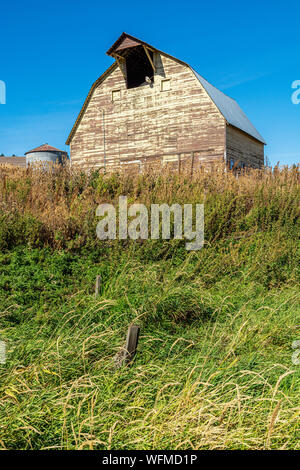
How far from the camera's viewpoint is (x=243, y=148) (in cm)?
1955

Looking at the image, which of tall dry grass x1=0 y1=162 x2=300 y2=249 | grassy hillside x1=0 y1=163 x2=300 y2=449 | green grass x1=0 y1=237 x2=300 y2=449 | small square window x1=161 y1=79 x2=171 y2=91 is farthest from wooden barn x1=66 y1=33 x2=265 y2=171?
green grass x1=0 y1=237 x2=300 y2=449

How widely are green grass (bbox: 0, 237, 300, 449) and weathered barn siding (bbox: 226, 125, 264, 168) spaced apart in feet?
35.5

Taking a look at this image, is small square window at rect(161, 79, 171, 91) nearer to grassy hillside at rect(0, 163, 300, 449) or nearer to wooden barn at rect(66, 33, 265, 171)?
wooden barn at rect(66, 33, 265, 171)

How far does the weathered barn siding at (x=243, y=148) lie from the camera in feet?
58.1

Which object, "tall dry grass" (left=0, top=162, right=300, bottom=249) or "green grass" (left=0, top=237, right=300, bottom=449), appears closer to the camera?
"green grass" (left=0, top=237, right=300, bottom=449)

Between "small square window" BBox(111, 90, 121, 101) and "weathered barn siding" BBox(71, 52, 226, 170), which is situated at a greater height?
"small square window" BBox(111, 90, 121, 101)

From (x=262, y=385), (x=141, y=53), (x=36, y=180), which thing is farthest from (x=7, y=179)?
(x=141, y=53)

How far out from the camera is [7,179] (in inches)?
Answer: 370

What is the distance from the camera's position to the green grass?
263 cm

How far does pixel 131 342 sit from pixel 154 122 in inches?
652

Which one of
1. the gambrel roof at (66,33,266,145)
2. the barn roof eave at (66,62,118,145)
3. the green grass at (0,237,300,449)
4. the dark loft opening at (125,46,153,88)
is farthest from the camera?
the barn roof eave at (66,62,118,145)

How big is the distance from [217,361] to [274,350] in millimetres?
821
